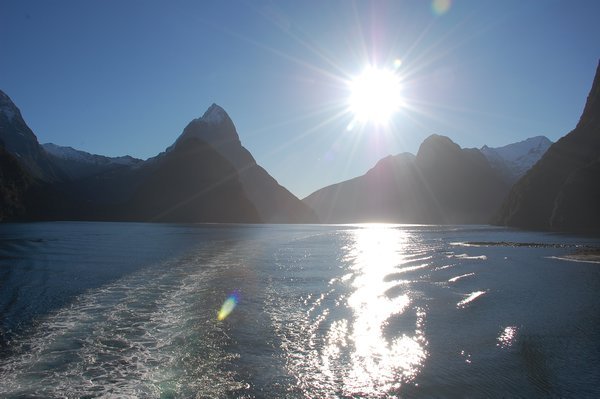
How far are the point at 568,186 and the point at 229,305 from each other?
14639cm

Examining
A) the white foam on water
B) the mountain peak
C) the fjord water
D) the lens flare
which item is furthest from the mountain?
the white foam on water

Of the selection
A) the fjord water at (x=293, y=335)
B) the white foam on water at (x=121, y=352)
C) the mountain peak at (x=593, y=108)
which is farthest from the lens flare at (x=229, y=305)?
the mountain peak at (x=593, y=108)

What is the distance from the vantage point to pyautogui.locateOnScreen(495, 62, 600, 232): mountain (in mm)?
130125

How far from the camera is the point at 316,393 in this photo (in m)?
12.3

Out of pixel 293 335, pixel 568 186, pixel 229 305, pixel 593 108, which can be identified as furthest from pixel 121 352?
pixel 593 108

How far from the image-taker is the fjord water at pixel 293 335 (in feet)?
42.3

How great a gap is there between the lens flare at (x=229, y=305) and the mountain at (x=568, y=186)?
142m

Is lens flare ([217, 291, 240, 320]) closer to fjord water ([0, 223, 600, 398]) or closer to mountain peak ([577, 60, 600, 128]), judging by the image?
fjord water ([0, 223, 600, 398])

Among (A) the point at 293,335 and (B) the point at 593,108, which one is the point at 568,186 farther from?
(A) the point at 293,335

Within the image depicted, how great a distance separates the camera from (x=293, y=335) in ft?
60.0

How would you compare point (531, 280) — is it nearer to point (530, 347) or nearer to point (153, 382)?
point (530, 347)

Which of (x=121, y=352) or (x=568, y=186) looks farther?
(x=568, y=186)

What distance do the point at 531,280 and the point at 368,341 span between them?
2545 centimetres

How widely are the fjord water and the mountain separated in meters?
117
